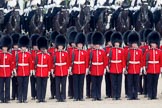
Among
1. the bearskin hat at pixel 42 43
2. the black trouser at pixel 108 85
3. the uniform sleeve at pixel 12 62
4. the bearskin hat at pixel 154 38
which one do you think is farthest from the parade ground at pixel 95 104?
the bearskin hat at pixel 154 38

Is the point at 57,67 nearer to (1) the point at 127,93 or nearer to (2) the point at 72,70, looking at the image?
(2) the point at 72,70

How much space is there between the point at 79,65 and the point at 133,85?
1.34 m

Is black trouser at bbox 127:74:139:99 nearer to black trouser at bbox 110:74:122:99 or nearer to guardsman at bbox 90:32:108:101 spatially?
black trouser at bbox 110:74:122:99

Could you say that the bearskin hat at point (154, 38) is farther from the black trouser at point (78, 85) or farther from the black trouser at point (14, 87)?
the black trouser at point (14, 87)

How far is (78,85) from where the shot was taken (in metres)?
15.7

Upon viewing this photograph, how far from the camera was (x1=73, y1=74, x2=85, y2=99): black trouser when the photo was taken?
15633mm

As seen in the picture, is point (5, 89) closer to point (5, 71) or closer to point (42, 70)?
point (5, 71)

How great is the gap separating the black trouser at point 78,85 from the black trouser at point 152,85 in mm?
1531

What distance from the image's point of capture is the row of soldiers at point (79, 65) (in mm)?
15430

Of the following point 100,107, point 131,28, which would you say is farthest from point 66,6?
point 100,107

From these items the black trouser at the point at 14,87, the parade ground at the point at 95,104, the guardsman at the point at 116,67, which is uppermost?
the guardsman at the point at 116,67

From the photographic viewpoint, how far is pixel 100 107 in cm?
1419

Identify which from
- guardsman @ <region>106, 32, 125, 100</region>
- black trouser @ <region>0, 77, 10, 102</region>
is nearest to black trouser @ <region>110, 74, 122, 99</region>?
guardsman @ <region>106, 32, 125, 100</region>

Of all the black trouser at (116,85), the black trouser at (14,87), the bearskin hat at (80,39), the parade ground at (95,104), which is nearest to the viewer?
the parade ground at (95,104)
